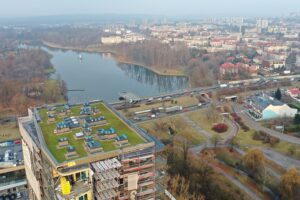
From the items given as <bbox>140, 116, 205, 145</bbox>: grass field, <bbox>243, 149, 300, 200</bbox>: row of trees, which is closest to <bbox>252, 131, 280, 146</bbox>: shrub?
<bbox>140, 116, 205, 145</bbox>: grass field

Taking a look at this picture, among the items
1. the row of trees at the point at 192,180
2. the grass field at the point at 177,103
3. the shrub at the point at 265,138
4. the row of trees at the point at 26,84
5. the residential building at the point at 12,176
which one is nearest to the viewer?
the row of trees at the point at 192,180

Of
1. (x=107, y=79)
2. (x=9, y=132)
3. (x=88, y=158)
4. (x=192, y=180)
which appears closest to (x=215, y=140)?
(x=192, y=180)

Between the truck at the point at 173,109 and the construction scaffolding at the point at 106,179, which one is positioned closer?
the construction scaffolding at the point at 106,179

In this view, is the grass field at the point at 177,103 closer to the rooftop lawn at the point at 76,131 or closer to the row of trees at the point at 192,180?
the row of trees at the point at 192,180

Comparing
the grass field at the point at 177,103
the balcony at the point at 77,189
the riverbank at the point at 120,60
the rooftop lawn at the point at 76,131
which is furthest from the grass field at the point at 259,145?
the riverbank at the point at 120,60

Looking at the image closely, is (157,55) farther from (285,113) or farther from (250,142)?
(250,142)

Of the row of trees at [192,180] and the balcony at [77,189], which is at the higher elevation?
the balcony at [77,189]

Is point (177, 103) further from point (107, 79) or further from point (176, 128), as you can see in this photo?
point (107, 79)
